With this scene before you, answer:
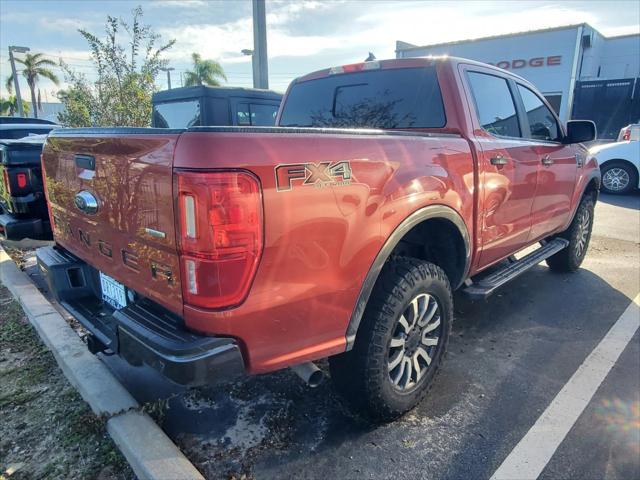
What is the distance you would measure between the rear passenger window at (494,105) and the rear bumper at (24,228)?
3716 mm

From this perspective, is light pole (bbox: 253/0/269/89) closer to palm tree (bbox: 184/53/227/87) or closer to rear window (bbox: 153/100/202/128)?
rear window (bbox: 153/100/202/128)

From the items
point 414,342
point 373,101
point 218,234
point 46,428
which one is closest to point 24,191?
point 46,428

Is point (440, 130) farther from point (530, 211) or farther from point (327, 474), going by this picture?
point (327, 474)

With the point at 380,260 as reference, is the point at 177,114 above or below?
above

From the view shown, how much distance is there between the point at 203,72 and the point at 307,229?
3218cm

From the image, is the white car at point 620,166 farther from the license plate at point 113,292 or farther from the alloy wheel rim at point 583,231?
the license plate at point 113,292

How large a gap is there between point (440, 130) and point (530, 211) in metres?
1.32

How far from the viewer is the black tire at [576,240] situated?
4.97 metres

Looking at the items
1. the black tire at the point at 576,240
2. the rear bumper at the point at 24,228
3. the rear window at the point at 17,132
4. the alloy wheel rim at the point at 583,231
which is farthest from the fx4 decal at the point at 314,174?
the rear window at the point at 17,132

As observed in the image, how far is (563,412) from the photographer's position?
270 centimetres

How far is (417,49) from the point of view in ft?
91.3

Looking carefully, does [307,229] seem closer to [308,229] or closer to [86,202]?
[308,229]

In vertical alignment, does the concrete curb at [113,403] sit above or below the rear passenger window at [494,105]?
below

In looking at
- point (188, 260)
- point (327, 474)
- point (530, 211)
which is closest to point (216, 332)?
point (188, 260)
